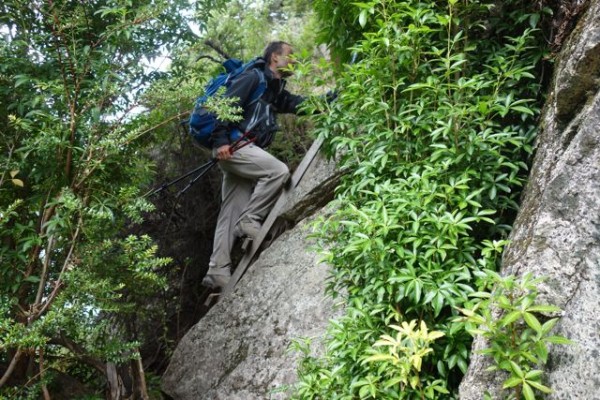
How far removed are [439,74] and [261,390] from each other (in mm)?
2619

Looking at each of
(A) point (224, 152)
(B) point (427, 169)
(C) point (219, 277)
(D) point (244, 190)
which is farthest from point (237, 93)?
(B) point (427, 169)

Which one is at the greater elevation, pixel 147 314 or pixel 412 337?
pixel 412 337

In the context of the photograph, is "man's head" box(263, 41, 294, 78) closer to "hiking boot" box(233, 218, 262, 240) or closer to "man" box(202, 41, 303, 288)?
"man" box(202, 41, 303, 288)

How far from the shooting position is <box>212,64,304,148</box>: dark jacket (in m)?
5.66

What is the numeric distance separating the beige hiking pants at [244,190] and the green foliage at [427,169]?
5.43 feet

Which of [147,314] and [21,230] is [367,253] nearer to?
[21,230]

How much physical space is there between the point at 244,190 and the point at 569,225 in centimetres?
378

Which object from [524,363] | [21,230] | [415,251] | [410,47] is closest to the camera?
[524,363]

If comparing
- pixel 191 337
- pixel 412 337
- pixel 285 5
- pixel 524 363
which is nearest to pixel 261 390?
pixel 191 337

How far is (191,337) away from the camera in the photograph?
5535mm

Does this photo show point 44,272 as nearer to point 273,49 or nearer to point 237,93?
point 237,93

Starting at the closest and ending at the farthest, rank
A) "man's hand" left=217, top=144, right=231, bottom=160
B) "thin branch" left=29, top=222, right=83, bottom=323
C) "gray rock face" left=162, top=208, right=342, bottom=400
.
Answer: "thin branch" left=29, top=222, right=83, bottom=323
"gray rock face" left=162, top=208, right=342, bottom=400
"man's hand" left=217, top=144, right=231, bottom=160

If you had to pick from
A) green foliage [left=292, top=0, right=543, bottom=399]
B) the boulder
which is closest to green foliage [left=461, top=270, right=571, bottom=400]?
green foliage [left=292, top=0, right=543, bottom=399]

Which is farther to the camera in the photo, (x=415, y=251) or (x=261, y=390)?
(x=261, y=390)
